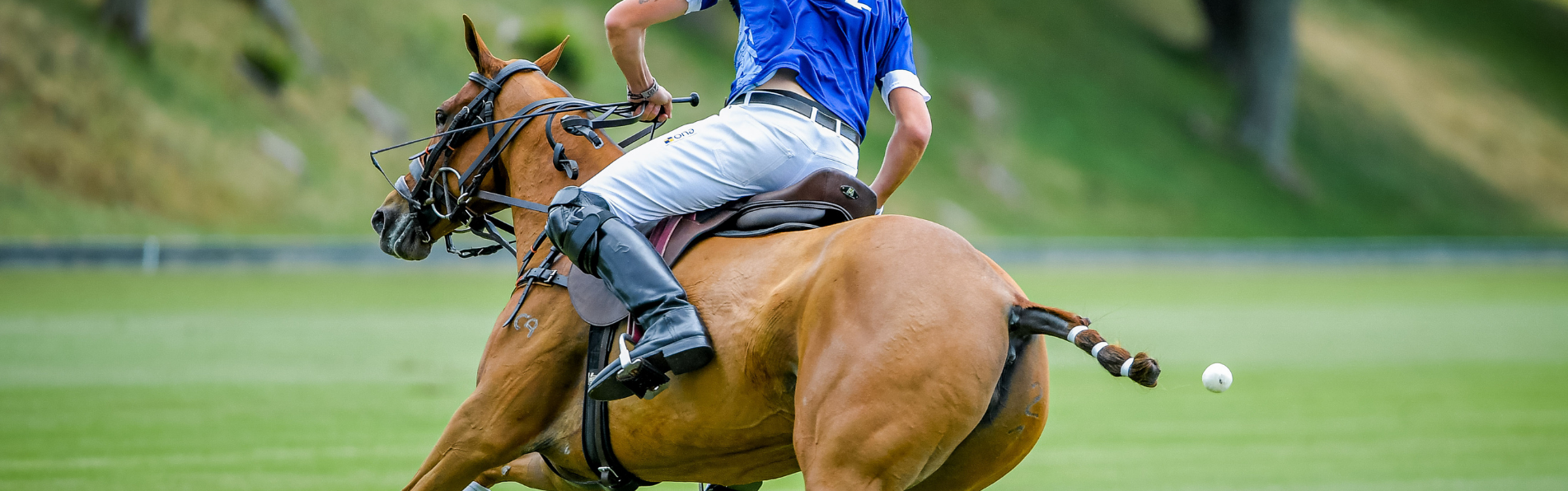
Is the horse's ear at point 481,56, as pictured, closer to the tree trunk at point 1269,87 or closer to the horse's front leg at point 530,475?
the horse's front leg at point 530,475

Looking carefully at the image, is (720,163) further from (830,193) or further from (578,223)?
(578,223)

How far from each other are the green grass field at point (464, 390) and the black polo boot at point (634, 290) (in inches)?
51.3

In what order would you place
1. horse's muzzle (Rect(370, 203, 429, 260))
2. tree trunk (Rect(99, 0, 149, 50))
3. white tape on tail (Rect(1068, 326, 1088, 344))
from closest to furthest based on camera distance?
white tape on tail (Rect(1068, 326, 1088, 344)) → horse's muzzle (Rect(370, 203, 429, 260)) → tree trunk (Rect(99, 0, 149, 50))

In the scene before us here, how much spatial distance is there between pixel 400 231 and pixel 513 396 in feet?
4.01

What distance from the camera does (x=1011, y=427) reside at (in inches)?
145

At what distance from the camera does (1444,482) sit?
7.22 m

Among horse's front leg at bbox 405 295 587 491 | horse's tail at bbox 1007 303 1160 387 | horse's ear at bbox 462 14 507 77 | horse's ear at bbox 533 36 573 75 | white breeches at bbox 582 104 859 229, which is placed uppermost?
horse's ear at bbox 533 36 573 75

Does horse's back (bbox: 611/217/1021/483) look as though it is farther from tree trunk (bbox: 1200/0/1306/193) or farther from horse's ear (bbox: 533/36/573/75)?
tree trunk (bbox: 1200/0/1306/193)

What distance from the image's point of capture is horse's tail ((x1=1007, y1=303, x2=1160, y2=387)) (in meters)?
3.43

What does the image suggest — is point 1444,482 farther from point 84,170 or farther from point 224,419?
point 84,170

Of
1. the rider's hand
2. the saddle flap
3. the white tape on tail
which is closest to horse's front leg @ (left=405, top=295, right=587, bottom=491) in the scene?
the saddle flap

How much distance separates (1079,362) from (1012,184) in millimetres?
23642

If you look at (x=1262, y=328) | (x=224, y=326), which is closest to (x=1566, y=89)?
(x=1262, y=328)

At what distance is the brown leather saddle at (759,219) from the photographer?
4.11 m
